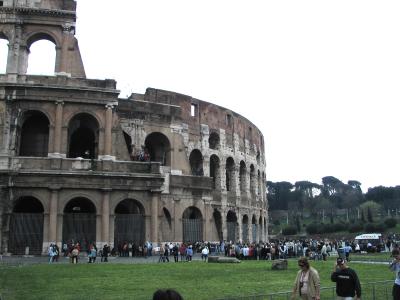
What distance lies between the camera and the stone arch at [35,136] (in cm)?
2958

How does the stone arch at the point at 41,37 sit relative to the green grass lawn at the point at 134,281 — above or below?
A: above

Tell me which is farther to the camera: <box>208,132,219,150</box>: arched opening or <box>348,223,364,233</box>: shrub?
<box>348,223,364,233</box>: shrub

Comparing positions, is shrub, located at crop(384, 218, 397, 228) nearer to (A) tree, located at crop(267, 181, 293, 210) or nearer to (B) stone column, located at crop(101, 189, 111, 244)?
(A) tree, located at crop(267, 181, 293, 210)

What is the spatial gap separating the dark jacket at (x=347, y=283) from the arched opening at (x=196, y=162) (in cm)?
2958

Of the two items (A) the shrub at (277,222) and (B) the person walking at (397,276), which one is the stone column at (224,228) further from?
(A) the shrub at (277,222)

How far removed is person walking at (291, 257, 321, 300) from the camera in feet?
26.3

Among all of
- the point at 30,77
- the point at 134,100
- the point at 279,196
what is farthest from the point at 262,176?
the point at 279,196

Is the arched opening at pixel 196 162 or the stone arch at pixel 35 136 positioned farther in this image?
the arched opening at pixel 196 162

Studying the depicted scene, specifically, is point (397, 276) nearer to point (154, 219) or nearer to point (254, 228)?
point (154, 219)

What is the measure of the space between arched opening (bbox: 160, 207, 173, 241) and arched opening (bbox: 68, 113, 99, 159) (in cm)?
601

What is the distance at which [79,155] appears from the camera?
31.8 metres

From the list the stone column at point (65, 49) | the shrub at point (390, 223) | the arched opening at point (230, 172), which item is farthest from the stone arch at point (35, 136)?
the shrub at point (390, 223)

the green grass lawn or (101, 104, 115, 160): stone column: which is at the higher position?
(101, 104, 115, 160): stone column

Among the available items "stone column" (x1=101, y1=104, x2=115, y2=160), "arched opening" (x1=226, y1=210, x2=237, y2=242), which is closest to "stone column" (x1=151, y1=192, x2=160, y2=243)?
"stone column" (x1=101, y1=104, x2=115, y2=160)
